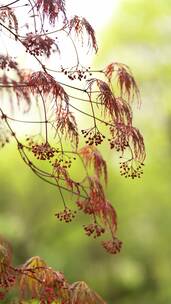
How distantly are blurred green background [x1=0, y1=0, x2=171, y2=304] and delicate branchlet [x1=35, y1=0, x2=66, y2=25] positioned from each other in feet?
17.7

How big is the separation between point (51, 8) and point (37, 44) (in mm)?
104

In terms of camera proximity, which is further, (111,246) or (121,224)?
(121,224)

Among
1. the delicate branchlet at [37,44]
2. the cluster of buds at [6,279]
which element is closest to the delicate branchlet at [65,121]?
the delicate branchlet at [37,44]

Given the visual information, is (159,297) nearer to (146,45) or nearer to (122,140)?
(146,45)

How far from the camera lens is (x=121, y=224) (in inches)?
298

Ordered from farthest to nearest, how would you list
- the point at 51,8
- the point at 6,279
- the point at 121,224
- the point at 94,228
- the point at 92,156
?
the point at 121,224, the point at 92,156, the point at 94,228, the point at 6,279, the point at 51,8

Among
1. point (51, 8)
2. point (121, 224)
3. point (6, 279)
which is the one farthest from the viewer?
point (121, 224)

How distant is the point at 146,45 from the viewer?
7.97 meters

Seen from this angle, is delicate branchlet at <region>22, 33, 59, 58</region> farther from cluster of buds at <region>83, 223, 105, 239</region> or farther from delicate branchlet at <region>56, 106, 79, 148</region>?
cluster of buds at <region>83, 223, 105, 239</region>

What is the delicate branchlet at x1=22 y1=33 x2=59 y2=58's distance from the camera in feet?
6.49

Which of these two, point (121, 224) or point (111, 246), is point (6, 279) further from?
point (121, 224)

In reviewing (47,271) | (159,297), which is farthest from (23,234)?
(47,271)

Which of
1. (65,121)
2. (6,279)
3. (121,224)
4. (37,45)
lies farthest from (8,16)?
(121,224)

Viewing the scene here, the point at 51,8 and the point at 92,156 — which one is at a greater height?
the point at 51,8
